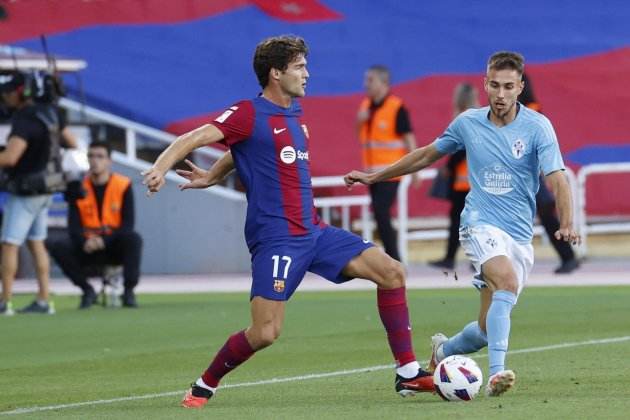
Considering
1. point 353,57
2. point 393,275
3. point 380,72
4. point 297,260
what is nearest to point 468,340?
point 393,275

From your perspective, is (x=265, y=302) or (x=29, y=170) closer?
(x=265, y=302)

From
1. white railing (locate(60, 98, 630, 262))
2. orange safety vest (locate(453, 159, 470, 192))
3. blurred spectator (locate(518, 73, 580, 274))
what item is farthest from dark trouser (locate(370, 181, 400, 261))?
white railing (locate(60, 98, 630, 262))

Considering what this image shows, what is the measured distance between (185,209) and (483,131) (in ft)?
41.9

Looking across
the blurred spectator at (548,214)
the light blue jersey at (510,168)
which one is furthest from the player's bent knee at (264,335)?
the blurred spectator at (548,214)

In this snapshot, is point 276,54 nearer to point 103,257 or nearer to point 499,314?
point 499,314

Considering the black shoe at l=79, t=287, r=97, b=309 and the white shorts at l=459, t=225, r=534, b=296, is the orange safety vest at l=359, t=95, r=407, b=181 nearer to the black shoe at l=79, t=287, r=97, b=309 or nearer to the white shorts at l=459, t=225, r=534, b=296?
the black shoe at l=79, t=287, r=97, b=309

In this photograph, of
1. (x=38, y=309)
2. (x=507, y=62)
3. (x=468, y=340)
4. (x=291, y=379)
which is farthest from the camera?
(x=38, y=309)

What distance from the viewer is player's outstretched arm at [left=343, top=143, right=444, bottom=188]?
9.95m

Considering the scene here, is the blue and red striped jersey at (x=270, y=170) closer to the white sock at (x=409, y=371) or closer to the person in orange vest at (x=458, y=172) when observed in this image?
the white sock at (x=409, y=371)

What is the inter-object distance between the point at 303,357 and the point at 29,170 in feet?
15.6

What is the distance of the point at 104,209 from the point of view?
1683 centimetres

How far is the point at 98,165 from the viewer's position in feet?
55.2

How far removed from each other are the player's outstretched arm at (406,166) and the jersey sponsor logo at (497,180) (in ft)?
1.34

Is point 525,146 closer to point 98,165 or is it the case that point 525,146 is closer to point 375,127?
point 98,165
